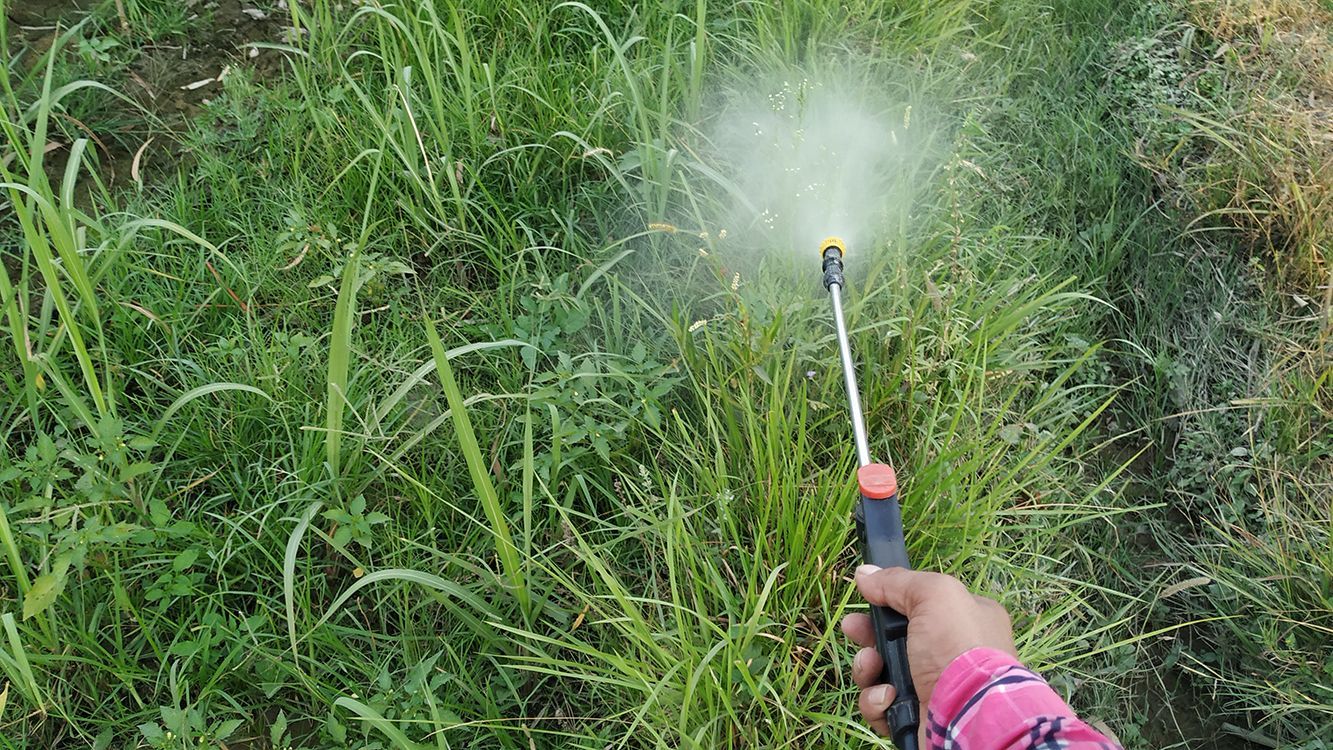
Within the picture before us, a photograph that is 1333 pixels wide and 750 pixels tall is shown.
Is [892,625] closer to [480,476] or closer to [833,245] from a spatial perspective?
[480,476]

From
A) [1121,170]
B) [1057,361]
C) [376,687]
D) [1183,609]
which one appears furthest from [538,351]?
[1121,170]

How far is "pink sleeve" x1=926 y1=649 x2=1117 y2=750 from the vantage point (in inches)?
45.2

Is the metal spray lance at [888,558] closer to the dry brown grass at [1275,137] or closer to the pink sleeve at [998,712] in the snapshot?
the pink sleeve at [998,712]

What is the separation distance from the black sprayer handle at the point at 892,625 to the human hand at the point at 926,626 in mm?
16

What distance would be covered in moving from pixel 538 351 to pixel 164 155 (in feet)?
4.35

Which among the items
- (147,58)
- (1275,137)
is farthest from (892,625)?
(147,58)

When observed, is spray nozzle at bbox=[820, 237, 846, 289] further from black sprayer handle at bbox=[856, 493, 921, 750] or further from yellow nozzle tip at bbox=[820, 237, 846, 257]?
black sprayer handle at bbox=[856, 493, 921, 750]

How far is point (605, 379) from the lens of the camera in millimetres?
2023

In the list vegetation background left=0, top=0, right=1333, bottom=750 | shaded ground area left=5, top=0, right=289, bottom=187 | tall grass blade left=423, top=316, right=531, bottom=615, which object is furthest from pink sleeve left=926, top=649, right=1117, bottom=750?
shaded ground area left=5, top=0, right=289, bottom=187

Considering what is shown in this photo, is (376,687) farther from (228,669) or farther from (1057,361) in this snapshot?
(1057,361)

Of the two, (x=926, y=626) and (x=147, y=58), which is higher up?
(x=147, y=58)

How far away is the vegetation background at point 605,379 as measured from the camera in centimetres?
165

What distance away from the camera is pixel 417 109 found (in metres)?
2.44

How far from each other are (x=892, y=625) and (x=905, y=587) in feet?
0.25
